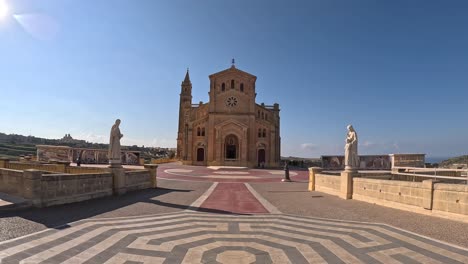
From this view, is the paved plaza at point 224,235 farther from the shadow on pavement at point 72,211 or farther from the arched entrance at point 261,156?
the arched entrance at point 261,156

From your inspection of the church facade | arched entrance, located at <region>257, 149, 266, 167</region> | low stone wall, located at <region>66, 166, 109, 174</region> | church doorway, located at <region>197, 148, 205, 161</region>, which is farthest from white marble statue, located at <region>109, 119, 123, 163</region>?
arched entrance, located at <region>257, 149, 266, 167</region>

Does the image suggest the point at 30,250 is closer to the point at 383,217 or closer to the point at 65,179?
the point at 65,179

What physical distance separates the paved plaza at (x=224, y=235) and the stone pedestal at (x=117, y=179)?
2.86m

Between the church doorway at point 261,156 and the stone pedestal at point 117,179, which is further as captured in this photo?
the church doorway at point 261,156

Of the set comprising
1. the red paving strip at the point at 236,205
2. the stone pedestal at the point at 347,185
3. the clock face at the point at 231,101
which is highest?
the clock face at the point at 231,101

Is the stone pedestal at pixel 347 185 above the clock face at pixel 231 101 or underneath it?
underneath

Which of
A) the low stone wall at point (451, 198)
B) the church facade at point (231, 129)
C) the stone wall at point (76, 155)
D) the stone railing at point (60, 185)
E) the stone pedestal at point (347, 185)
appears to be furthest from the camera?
the church facade at point (231, 129)

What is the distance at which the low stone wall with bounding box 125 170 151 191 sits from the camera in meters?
15.5

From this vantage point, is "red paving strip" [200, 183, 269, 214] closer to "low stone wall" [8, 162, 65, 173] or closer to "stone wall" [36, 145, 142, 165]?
"low stone wall" [8, 162, 65, 173]

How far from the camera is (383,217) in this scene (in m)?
9.65

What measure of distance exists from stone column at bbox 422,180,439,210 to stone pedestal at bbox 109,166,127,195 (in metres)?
13.7

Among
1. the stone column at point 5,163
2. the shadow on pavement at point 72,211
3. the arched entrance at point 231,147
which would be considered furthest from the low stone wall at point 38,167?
the arched entrance at point 231,147

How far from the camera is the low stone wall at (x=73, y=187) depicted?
10.5 meters

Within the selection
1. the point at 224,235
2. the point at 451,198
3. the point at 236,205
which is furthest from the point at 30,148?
the point at 451,198
